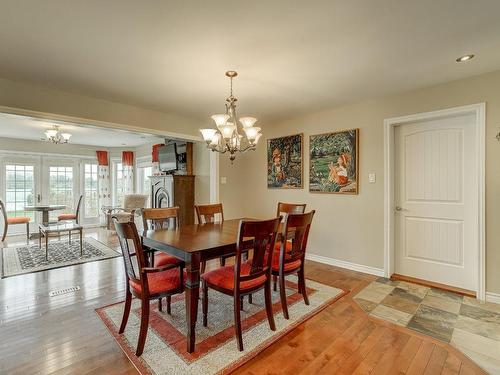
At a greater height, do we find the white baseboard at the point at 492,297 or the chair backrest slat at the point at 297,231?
the chair backrest slat at the point at 297,231

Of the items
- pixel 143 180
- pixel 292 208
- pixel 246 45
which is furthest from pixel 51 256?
pixel 246 45

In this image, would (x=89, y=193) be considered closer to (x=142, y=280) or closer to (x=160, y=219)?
(x=160, y=219)

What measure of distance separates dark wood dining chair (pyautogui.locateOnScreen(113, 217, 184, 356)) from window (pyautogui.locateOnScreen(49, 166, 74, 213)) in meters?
6.35

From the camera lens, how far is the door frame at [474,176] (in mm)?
2613

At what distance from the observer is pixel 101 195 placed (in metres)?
7.44

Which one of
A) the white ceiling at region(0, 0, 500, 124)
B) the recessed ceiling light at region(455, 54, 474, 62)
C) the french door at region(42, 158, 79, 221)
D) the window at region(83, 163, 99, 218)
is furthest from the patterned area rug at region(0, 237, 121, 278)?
the recessed ceiling light at region(455, 54, 474, 62)

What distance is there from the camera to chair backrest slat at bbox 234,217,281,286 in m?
1.80

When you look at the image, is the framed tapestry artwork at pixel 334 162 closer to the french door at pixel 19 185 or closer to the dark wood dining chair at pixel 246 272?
the dark wood dining chair at pixel 246 272

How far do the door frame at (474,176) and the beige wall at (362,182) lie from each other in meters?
0.05

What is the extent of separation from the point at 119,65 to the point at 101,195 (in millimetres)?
6119

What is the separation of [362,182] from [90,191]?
7.31 m

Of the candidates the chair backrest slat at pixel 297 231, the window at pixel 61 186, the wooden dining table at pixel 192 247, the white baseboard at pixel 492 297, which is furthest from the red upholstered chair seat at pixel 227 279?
the window at pixel 61 186

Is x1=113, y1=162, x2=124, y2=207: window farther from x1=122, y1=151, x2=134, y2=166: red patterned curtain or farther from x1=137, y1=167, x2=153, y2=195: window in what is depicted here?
x1=137, y1=167, x2=153, y2=195: window

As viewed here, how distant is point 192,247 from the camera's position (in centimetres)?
187
